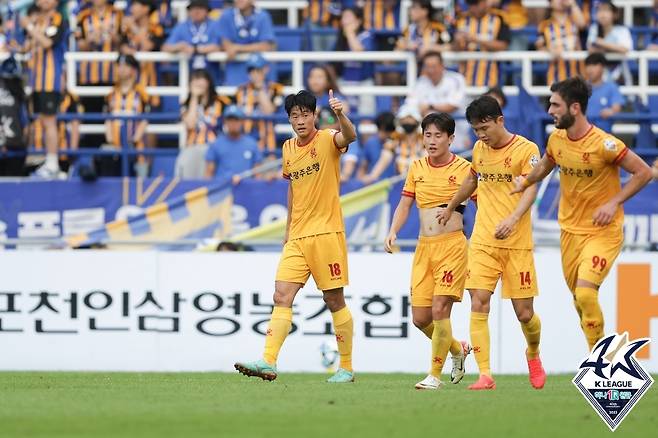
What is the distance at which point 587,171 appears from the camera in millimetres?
11844

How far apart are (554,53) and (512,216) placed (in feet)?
30.1

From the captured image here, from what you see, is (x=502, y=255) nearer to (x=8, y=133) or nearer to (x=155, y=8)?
(x=8, y=133)

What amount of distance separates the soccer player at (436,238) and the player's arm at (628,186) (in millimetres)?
1395

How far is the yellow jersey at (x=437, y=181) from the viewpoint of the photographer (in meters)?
12.6

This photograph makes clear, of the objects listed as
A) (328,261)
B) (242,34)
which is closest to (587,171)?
(328,261)

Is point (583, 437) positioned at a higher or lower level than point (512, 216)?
lower

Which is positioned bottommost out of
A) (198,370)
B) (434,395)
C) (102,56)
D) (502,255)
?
(198,370)

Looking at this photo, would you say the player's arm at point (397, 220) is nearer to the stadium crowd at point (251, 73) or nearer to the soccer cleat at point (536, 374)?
the soccer cleat at point (536, 374)

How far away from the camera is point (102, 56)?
69.8 ft

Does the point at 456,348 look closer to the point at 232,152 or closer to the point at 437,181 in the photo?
the point at 437,181

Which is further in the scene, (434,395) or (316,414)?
(434,395)

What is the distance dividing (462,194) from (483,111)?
2.38 feet

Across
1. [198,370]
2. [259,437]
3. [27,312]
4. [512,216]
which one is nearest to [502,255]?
[512,216]

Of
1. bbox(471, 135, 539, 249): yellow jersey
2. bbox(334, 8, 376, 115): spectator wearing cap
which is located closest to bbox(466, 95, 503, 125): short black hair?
bbox(471, 135, 539, 249): yellow jersey
